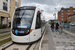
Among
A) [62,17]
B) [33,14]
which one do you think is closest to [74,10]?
[62,17]

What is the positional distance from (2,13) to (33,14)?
61.4 ft

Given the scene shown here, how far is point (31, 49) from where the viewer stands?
518 centimetres

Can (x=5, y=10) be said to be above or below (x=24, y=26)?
above

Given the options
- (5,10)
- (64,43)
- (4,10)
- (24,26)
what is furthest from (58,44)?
(5,10)

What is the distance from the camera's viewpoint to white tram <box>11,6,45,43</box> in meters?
5.78

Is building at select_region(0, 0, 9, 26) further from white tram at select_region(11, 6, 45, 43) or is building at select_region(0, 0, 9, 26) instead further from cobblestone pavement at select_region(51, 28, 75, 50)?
cobblestone pavement at select_region(51, 28, 75, 50)

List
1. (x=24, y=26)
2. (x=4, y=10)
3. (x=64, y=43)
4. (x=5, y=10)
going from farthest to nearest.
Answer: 1. (x=5, y=10)
2. (x=4, y=10)
3. (x=64, y=43)
4. (x=24, y=26)

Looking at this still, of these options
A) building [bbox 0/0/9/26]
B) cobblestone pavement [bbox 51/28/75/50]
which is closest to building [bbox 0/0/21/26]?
building [bbox 0/0/9/26]

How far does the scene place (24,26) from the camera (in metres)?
5.95

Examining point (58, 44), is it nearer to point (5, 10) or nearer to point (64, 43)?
point (64, 43)

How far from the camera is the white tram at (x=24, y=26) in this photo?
5777 mm

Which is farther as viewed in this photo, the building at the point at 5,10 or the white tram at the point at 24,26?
the building at the point at 5,10

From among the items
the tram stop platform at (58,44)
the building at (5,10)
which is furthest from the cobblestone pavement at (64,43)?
the building at (5,10)

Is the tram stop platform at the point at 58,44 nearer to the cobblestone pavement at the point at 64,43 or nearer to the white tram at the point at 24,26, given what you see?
the cobblestone pavement at the point at 64,43
